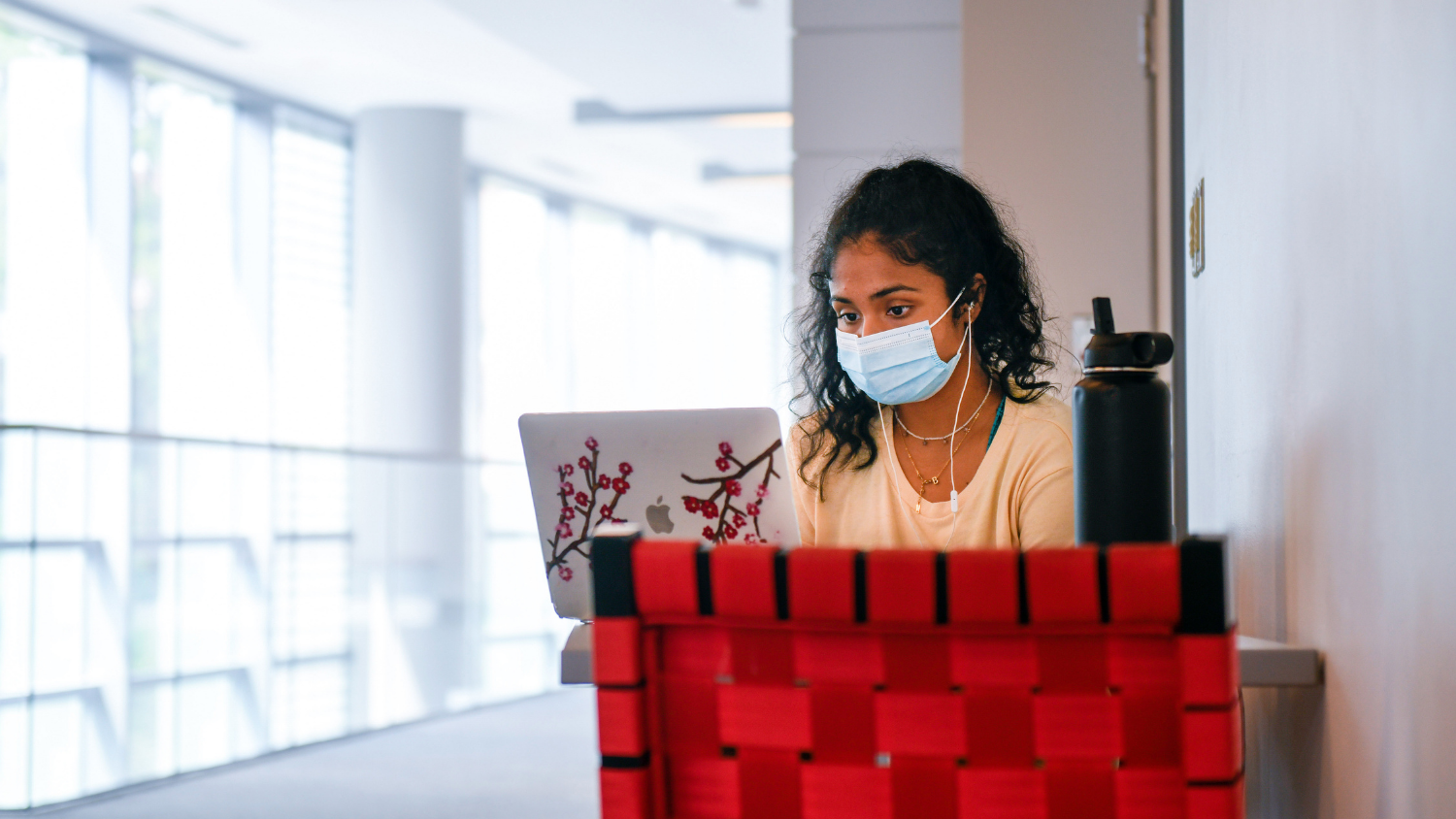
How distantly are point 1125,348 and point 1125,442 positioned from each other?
10cm

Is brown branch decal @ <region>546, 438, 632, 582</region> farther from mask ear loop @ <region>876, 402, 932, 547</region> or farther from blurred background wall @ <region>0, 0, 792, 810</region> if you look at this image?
blurred background wall @ <region>0, 0, 792, 810</region>

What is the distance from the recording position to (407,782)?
150 inches

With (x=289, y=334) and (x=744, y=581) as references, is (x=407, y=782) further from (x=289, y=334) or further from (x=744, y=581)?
(x=289, y=334)

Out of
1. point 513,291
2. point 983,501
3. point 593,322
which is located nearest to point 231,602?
point 983,501

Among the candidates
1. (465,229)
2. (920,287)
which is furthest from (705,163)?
(920,287)

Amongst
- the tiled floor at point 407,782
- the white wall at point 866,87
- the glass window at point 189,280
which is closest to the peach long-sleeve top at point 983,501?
the tiled floor at point 407,782

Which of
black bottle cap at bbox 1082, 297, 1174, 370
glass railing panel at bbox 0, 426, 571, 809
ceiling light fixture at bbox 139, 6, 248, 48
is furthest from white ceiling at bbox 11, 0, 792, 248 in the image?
black bottle cap at bbox 1082, 297, 1174, 370

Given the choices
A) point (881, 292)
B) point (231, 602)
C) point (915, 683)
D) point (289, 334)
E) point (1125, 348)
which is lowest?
point (231, 602)

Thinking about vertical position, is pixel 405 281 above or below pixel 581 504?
above

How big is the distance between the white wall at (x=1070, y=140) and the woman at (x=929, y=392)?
1436 millimetres

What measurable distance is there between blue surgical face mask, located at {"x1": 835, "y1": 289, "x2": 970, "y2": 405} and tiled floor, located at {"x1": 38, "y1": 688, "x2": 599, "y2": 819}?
6.86 feet

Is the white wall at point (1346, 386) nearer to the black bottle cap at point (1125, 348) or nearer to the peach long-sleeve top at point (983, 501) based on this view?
the black bottle cap at point (1125, 348)

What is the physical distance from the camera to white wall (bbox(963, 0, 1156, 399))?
317 centimetres

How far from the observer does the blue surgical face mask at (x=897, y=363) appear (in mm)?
1643
